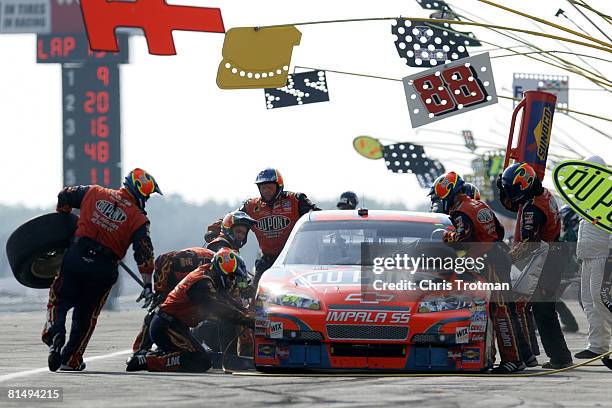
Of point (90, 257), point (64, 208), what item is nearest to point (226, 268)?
point (90, 257)

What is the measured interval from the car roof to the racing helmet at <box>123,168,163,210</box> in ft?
4.83

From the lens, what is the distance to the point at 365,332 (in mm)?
11516

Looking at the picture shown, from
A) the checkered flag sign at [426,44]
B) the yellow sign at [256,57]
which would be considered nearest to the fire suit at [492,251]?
the yellow sign at [256,57]

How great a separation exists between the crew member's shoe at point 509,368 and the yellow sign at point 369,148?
16989mm

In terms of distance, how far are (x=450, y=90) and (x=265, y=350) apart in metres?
4.49

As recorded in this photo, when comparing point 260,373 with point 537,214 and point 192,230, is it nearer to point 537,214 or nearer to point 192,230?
point 537,214

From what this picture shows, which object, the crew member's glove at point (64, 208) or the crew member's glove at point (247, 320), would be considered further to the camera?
the crew member's glove at point (64, 208)

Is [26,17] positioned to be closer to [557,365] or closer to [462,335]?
[557,365]

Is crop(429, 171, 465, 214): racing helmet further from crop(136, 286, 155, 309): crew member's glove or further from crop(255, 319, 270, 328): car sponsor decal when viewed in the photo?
crop(136, 286, 155, 309): crew member's glove

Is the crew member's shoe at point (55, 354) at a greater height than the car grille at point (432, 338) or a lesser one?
lesser

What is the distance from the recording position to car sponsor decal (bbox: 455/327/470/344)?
11.5 m

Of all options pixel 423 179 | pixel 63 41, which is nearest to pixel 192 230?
pixel 63 41

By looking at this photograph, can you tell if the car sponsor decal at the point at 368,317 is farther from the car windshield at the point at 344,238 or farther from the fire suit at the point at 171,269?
the fire suit at the point at 171,269

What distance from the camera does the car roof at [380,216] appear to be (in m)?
13.3
